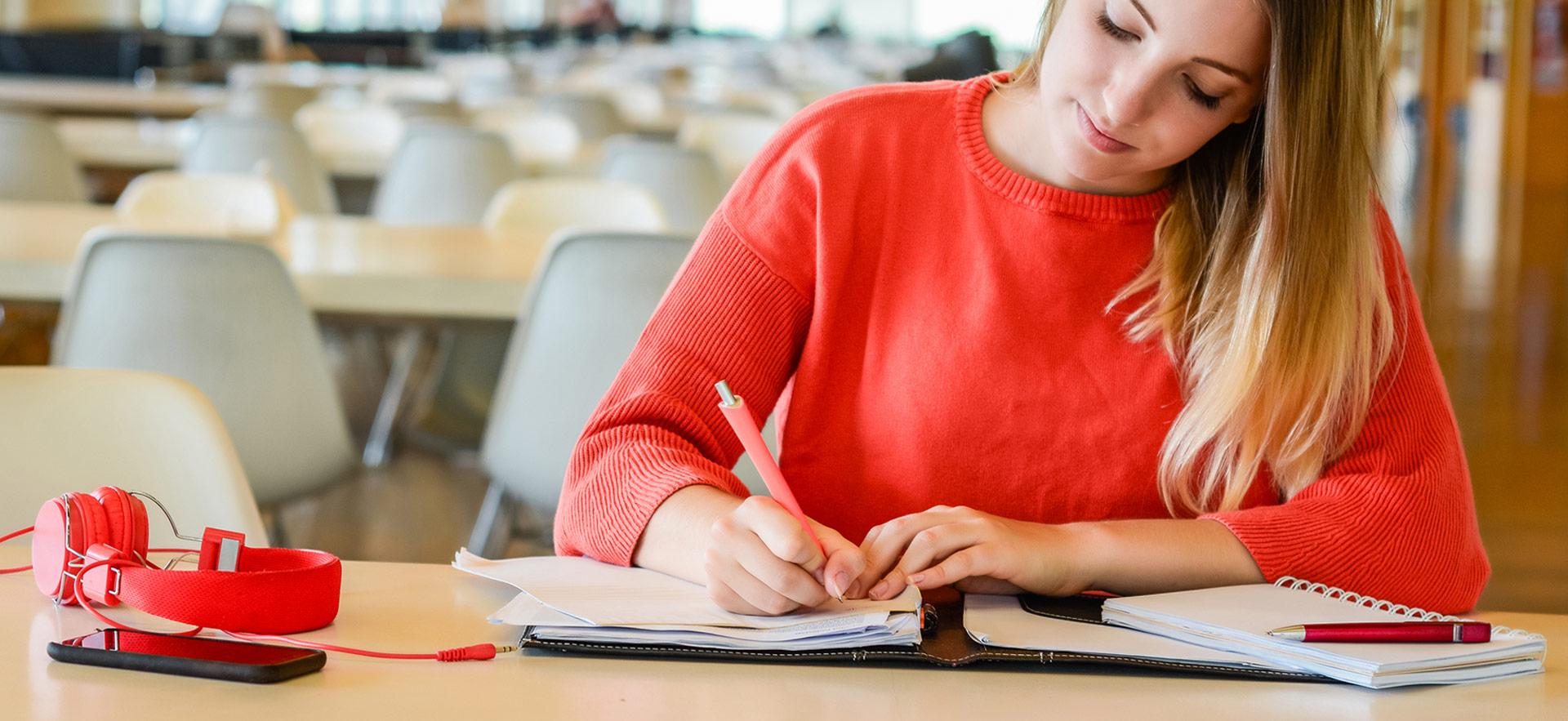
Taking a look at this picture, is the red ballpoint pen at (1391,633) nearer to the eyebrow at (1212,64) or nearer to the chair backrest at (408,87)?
the eyebrow at (1212,64)

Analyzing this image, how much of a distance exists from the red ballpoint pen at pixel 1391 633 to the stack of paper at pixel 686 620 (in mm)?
227

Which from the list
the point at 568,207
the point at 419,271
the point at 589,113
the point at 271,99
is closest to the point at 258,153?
the point at 568,207

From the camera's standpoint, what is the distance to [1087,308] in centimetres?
128

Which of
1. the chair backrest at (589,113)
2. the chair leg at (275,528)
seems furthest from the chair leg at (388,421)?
the chair backrest at (589,113)

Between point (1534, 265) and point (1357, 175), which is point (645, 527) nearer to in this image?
point (1357, 175)

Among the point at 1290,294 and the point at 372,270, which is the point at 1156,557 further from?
the point at 372,270

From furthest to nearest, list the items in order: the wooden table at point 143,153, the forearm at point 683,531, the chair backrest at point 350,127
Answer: the chair backrest at point 350,127, the wooden table at point 143,153, the forearm at point 683,531

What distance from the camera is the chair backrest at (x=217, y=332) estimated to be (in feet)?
7.33

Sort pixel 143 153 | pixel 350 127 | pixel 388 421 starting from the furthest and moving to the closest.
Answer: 1. pixel 350 127
2. pixel 143 153
3. pixel 388 421

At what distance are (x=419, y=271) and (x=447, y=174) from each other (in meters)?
1.79

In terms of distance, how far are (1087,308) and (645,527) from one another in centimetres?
41

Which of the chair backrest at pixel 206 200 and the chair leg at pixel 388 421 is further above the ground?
the chair backrest at pixel 206 200

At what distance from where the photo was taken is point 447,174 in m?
4.20

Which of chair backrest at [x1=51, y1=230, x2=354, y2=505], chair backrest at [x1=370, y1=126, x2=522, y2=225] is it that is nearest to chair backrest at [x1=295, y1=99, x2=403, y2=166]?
chair backrest at [x1=370, y1=126, x2=522, y2=225]
